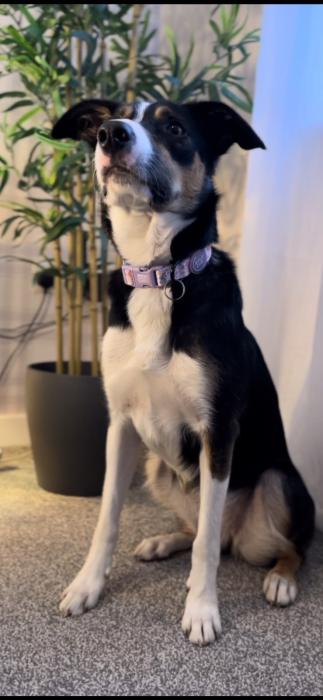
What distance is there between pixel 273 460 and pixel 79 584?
539 mm

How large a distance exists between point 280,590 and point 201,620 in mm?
237

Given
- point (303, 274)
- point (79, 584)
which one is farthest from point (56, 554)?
point (303, 274)

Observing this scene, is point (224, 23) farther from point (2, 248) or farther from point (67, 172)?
point (2, 248)

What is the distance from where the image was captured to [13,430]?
251 cm

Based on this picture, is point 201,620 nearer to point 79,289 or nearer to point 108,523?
point 108,523

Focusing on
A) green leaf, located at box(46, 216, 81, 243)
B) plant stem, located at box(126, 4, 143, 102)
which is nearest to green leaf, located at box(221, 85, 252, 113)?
plant stem, located at box(126, 4, 143, 102)

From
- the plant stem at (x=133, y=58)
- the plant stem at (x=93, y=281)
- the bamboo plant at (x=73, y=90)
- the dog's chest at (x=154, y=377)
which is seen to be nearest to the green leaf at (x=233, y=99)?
the bamboo plant at (x=73, y=90)

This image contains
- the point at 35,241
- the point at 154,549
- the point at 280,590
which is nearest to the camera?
the point at 280,590

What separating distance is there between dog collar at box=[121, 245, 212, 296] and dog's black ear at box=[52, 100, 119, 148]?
33 cm

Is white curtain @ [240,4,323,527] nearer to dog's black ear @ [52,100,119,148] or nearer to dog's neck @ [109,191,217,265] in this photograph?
dog's neck @ [109,191,217,265]

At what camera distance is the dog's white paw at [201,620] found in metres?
1.19

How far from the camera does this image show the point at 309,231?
1918mm

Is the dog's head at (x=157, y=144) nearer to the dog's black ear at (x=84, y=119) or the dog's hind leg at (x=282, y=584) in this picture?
the dog's black ear at (x=84, y=119)

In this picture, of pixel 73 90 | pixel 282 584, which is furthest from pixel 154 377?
pixel 73 90
